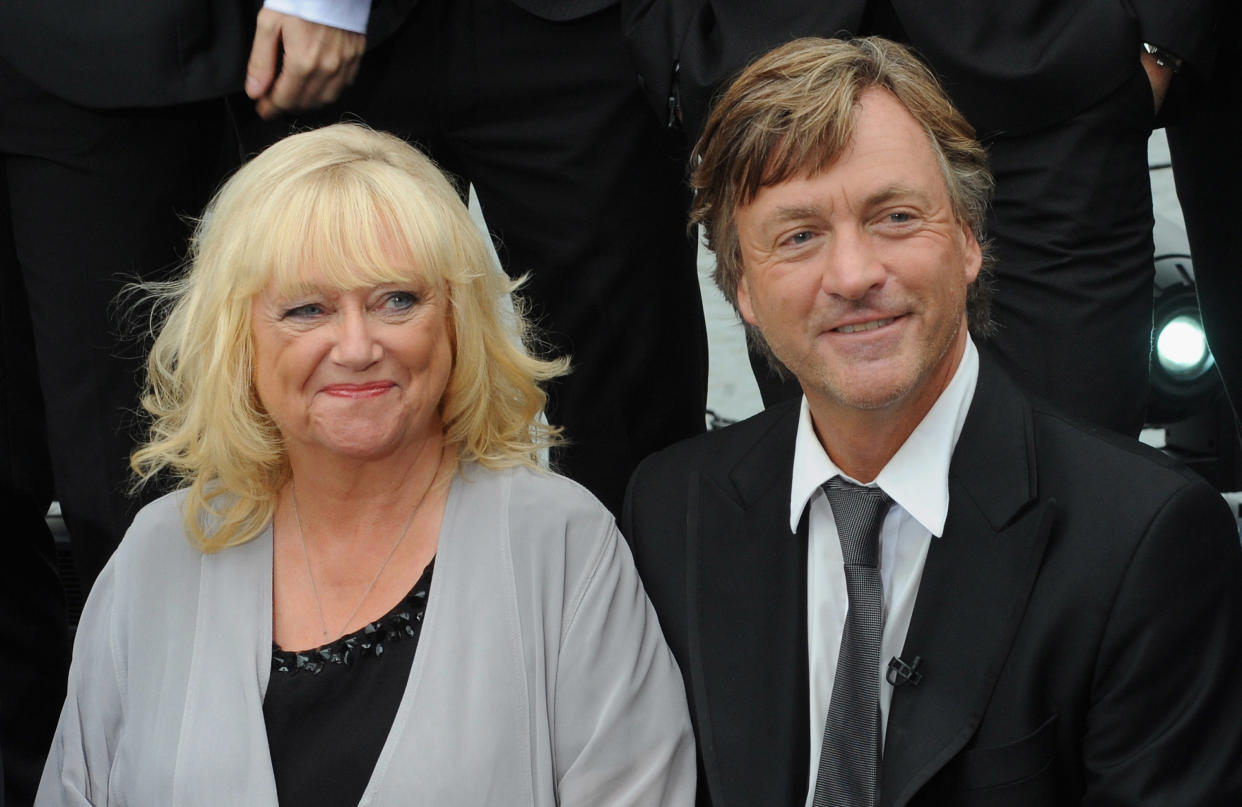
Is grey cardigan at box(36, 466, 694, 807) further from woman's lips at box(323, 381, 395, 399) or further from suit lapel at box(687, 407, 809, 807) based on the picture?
woman's lips at box(323, 381, 395, 399)

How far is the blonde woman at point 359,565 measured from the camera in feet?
7.55

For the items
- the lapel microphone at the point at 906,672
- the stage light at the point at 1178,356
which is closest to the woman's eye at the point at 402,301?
the lapel microphone at the point at 906,672

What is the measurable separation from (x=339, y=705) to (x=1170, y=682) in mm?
1066

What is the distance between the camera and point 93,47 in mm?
2779

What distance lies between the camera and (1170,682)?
2100 millimetres

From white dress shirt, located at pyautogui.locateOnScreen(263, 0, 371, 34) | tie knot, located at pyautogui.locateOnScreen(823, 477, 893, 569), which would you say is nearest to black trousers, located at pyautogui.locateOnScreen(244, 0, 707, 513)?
white dress shirt, located at pyautogui.locateOnScreen(263, 0, 371, 34)

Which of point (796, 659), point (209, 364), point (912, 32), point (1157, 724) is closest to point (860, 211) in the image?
point (912, 32)

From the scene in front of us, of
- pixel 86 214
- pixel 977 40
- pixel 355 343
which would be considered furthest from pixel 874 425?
pixel 86 214

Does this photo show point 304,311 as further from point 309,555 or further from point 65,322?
point 65,322

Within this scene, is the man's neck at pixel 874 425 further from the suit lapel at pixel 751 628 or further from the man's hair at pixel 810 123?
the man's hair at pixel 810 123

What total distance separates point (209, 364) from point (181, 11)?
644 mm

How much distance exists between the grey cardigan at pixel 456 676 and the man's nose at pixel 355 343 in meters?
0.25

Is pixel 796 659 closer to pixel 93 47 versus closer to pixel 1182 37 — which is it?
pixel 1182 37

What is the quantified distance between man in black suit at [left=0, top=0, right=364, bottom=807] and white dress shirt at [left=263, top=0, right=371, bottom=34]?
0.06 feet
